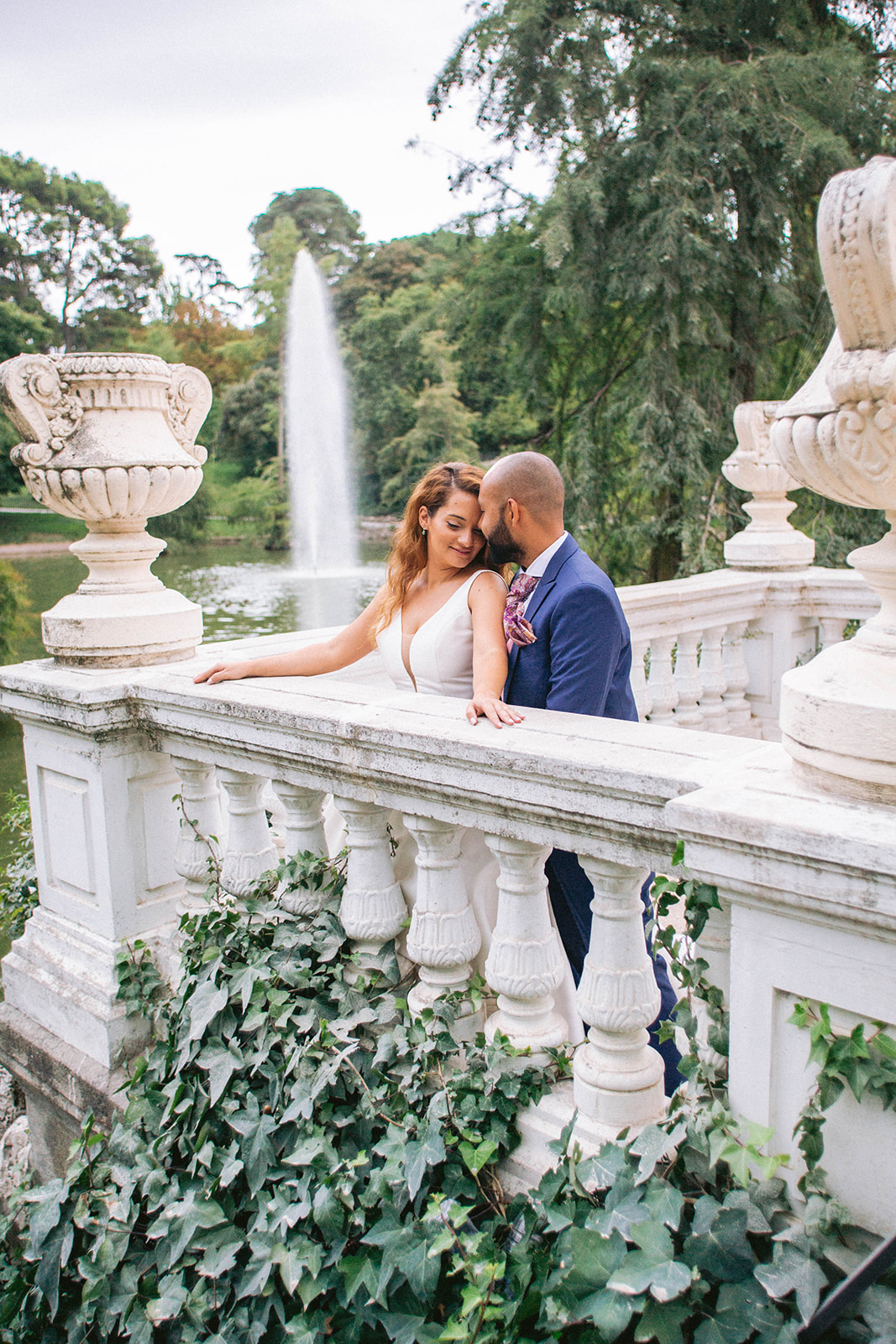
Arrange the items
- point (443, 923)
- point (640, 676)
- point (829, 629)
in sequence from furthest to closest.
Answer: point (829, 629), point (640, 676), point (443, 923)

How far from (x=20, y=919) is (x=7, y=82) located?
49.0ft

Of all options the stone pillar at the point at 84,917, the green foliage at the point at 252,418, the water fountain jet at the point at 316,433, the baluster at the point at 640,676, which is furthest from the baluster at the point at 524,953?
the green foliage at the point at 252,418

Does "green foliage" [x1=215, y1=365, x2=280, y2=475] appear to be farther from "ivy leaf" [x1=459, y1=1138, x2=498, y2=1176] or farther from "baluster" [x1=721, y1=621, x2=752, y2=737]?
"ivy leaf" [x1=459, y1=1138, x2=498, y2=1176]

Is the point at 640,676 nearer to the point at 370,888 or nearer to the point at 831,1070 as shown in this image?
the point at 370,888

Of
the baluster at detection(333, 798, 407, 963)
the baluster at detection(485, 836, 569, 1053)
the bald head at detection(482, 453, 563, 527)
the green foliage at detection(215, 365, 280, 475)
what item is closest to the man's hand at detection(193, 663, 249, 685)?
the baluster at detection(333, 798, 407, 963)

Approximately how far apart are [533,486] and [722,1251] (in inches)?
67.9

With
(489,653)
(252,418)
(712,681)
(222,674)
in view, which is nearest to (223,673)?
(222,674)

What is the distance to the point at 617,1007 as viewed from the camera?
179cm

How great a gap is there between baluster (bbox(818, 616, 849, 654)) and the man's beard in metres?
3.70

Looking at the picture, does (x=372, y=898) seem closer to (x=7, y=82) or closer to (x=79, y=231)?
(x=7, y=82)

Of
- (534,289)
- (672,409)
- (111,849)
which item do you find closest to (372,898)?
(111,849)

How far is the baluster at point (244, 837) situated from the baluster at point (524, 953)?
2.66ft

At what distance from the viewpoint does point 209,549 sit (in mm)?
29031

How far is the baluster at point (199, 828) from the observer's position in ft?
8.95
